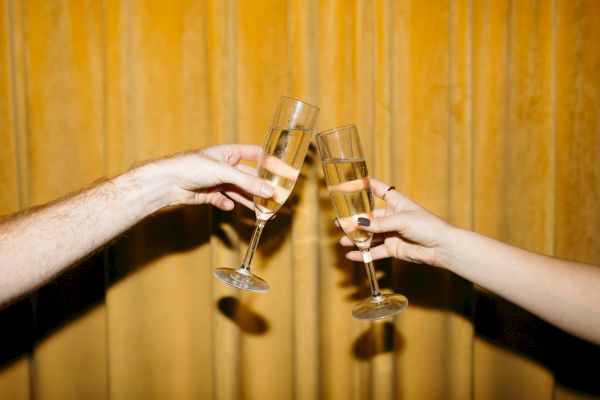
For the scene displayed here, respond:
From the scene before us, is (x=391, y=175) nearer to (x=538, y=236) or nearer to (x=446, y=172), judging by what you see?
(x=446, y=172)

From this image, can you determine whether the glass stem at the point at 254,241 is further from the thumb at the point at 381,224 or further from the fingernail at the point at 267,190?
the thumb at the point at 381,224

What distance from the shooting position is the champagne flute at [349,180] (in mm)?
983

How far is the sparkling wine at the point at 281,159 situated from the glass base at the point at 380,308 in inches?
13.9

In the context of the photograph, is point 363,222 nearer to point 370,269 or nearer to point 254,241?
point 370,269

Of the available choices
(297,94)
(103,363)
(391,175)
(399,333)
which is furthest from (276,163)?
(103,363)

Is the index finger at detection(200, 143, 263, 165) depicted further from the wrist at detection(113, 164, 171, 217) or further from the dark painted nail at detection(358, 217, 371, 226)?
the dark painted nail at detection(358, 217, 371, 226)

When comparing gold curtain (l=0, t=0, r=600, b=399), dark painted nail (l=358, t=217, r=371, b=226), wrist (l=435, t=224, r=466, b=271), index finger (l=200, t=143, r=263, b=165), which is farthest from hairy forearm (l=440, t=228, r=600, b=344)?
index finger (l=200, t=143, r=263, b=165)

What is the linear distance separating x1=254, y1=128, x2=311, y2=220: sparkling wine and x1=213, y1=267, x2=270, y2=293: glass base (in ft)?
0.63

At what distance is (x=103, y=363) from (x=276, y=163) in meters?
1.04

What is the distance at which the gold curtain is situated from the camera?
54.8 inches

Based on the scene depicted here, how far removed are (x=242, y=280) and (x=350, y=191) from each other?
356 mm

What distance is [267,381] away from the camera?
1486 mm

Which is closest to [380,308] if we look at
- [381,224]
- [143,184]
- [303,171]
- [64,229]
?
[381,224]

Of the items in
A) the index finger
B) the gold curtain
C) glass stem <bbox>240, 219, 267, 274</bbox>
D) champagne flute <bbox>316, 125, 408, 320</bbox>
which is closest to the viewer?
champagne flute <bbox>316, 125, 408, 320</bbox>
